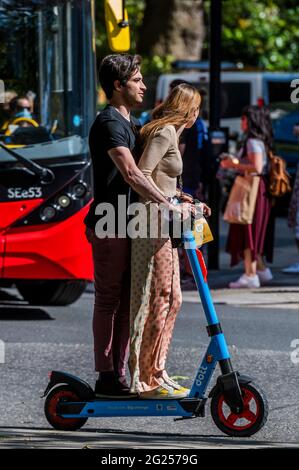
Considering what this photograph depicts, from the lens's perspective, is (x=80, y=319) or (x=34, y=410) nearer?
(x=34, y=410)

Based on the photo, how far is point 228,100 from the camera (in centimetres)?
2352

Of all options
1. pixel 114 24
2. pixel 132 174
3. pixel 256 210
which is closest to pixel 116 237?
pixel 132 174

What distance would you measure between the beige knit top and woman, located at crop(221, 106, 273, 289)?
5336 millimetres

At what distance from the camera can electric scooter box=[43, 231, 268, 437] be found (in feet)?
21.0

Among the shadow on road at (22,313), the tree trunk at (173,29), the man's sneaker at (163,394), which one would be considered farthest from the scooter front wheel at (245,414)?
the tree trunk at (173,29)

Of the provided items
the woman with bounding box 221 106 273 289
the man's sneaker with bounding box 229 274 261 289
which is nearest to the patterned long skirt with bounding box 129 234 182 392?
the woman with bounding box 221 106 273 289

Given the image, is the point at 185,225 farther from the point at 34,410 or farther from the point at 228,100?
the point at 228,100

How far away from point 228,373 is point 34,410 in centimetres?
149

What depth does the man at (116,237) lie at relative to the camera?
258 inches

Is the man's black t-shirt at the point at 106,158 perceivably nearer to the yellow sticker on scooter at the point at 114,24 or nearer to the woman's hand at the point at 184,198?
the woman's hand at the point at 184,198

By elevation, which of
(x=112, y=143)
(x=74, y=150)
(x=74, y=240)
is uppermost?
(x=112, y=143)
